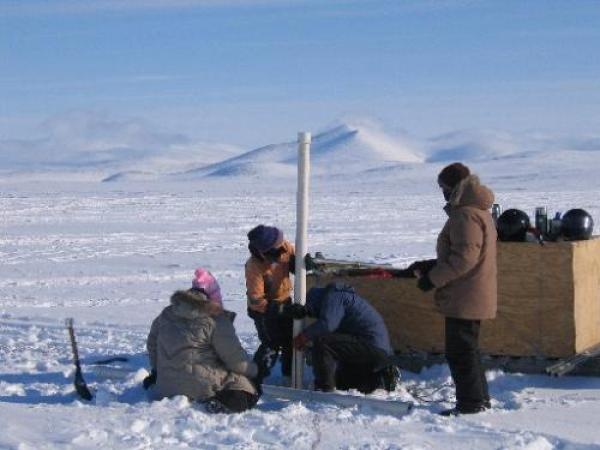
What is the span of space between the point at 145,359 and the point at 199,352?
2154 millimetres

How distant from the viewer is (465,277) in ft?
19.6

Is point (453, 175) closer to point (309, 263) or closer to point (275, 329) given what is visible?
point (309, 263)

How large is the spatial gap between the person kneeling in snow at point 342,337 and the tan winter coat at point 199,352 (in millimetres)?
565

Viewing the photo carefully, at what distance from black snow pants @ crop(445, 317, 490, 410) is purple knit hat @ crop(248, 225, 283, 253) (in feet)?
4.58

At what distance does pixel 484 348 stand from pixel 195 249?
36.1ft

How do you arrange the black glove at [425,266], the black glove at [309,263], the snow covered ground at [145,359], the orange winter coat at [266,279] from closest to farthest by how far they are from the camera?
the snow covered ground at [145,359] → the black glove at [425,266] → the black glove at [309,263] → the orange winter coat at [266,279]

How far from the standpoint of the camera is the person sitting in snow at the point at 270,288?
689 centimetres

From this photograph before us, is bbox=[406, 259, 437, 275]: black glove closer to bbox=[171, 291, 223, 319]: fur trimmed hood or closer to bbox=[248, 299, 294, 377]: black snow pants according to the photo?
bbox=[248, 299, 294, 377]: black snow pants

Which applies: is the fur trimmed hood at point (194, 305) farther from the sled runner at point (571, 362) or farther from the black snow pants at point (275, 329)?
the sled runner at point (571, 362)

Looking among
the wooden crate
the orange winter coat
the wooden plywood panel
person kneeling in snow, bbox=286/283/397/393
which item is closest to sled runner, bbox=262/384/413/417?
person kneeling in snow, bbox=286/283/397/393

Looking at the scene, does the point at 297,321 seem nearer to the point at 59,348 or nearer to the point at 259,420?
the point at 259,420

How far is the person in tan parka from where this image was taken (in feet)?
19.3

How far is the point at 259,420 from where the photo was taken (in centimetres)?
582

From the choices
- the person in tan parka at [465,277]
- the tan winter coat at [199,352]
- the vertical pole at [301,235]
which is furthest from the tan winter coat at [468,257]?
the tan winter coat at [199,352]
